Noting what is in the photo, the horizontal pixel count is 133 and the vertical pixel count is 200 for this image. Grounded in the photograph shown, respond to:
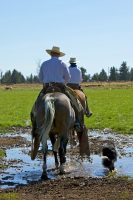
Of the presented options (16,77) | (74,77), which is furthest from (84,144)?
(16,77)

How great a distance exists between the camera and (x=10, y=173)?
12.0 m

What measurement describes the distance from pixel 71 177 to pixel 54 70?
2.86 metres

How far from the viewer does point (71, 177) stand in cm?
1115

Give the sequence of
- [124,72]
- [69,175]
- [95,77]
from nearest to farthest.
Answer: [69,175] < [124,72] < [95,77]

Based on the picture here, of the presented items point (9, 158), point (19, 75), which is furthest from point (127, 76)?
point (9, 158)

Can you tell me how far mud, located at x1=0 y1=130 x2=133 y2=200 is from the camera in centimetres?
924

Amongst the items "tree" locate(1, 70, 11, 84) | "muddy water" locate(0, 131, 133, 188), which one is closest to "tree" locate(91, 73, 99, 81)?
"tree" locate(1, 70, 11, 84)

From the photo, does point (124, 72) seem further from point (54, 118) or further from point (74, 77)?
point (54, 118)

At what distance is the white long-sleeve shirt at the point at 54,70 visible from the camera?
12.3 metres

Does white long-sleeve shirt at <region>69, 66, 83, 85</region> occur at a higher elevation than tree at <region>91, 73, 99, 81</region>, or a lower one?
higher

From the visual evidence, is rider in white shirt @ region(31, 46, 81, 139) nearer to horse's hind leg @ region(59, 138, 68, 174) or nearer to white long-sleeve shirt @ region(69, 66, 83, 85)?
horse's hind leg @ region(59, 138, 68, 174)

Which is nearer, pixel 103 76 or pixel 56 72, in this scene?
pixel 56 72

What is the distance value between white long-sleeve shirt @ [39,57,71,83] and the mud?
7.77ft

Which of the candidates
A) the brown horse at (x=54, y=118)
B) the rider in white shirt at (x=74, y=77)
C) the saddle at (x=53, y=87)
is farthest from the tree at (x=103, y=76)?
the brown horse at (x=54, y=118)
